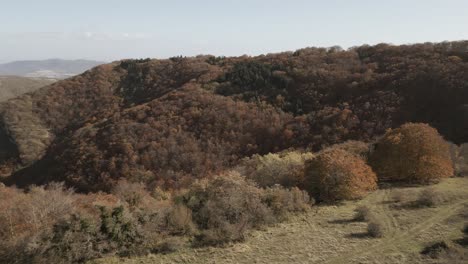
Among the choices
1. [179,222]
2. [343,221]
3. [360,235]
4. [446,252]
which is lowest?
[343,221]

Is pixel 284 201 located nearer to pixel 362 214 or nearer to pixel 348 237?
pixel 362 214

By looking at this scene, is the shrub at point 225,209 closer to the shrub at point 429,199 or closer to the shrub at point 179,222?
the shrub at point 179,222

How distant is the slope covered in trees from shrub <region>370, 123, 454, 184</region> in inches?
756

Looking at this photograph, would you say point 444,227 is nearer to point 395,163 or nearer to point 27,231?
point 395,163

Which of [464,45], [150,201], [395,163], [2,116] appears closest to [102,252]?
[150,201]

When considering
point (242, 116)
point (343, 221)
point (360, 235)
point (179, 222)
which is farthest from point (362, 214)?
point (242, 116)

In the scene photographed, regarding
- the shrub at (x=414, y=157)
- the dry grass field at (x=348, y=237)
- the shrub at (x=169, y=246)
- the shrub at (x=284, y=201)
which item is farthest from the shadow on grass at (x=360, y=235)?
the shrub at (x=414, y=157)

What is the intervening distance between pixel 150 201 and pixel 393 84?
183 feet

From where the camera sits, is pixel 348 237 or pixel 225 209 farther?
pixel 225 209

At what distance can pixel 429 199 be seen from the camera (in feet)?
90.3

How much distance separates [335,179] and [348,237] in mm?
7802

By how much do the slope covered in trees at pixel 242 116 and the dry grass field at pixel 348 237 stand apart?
29.0 metres

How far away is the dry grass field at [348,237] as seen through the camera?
20.5 meters

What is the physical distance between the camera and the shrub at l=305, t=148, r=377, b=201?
98.8 ft
